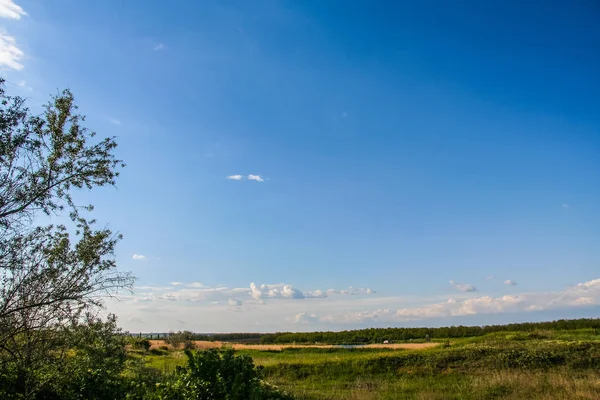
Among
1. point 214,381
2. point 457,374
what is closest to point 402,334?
point 457,374

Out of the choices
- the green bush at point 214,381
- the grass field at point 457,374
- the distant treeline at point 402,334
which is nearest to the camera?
the green bush at point 214,381

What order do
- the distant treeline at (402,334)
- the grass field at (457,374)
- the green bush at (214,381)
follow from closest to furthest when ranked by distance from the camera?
the green bush at (214,381)
the grass field at (457,374)
the distant treeline at (402,334)

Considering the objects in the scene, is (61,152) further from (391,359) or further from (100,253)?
(391,359)

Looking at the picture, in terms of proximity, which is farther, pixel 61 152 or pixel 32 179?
pixel 61 152

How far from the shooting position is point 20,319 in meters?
11.0

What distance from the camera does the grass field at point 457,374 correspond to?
62.2 feet

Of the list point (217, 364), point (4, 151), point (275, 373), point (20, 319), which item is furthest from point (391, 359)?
point (4, 151)

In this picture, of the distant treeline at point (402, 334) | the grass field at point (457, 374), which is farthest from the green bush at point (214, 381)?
the distant treeline at point (402, 334)

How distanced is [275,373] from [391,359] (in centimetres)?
886

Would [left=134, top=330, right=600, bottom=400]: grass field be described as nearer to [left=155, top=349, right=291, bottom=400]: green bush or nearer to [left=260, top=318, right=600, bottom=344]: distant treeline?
[left=155, top=349, right=291, bottom=400]: green bush

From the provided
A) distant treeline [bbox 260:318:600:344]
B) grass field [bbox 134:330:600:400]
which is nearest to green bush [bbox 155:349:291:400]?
grass field [bbox 134:330:600:400]

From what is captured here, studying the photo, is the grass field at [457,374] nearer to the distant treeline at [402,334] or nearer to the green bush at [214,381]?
the green bush at [214,381]

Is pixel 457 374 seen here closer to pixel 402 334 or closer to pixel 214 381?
pixel 214 381

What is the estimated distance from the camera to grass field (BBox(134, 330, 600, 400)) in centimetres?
1897
